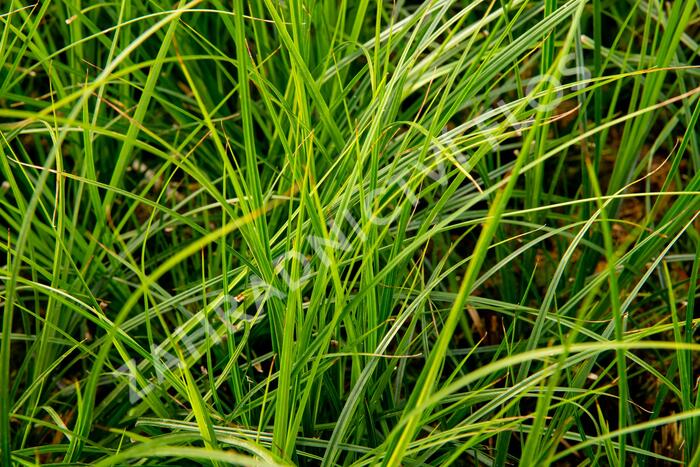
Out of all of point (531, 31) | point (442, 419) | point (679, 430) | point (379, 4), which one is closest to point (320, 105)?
point (379, 4)

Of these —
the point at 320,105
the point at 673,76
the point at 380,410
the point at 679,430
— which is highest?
→ the point at 320,105

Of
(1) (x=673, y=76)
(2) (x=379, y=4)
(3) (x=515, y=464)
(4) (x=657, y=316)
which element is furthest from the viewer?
(1) (x=673, y=76)

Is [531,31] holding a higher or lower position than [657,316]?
higher

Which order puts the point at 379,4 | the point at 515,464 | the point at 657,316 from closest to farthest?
the point at 379,4 → the point at 515,464 → the point at 657,316

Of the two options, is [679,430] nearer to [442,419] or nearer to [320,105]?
[442,419]

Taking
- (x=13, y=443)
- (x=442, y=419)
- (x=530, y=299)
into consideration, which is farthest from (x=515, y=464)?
(x=13, y=443)

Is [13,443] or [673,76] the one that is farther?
[673,76]

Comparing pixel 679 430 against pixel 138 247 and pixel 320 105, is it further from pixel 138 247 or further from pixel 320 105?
pixel 138 247
